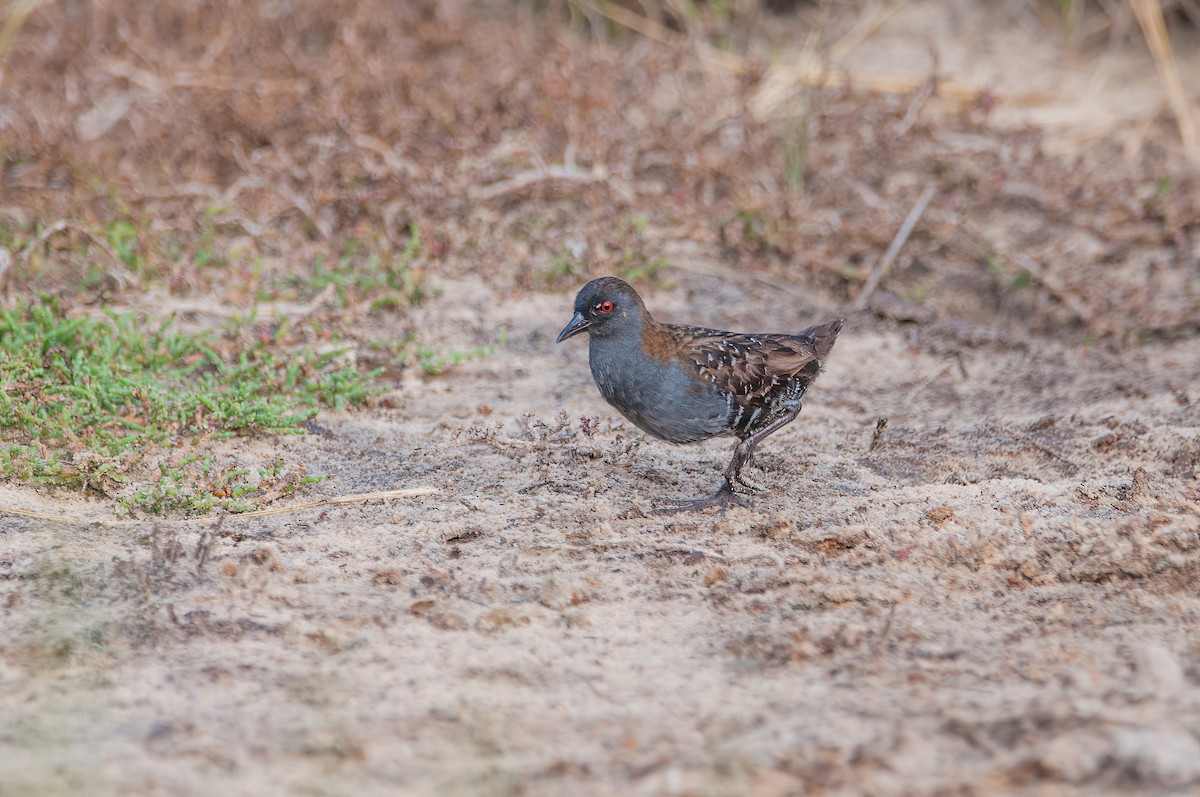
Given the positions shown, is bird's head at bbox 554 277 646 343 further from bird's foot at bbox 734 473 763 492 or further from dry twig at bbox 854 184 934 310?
dry twig at bbox 854 184 934 310

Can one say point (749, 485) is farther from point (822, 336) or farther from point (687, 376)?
point (822, 336)

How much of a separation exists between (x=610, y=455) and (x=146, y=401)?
1.87 metres

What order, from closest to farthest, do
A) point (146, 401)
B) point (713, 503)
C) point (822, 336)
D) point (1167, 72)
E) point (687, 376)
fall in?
1. point (713, 503)
2. point (687, 376)
3. point (146, 401)
4. point (822, 336)
5. point (1167, 72)

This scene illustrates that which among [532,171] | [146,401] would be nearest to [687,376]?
[146,401]

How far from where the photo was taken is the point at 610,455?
479 centimetres

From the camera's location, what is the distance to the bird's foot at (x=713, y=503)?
4.27 meters

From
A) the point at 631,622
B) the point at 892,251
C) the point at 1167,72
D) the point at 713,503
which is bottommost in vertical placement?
the point at 631,622

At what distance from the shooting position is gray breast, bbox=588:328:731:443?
4.36 m

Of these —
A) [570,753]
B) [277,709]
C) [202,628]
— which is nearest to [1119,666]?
[570,753]

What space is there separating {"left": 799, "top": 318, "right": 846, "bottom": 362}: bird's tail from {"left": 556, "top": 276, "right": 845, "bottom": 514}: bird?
0.31 meters

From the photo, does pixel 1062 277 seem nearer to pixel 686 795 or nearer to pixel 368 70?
pixel 368 70

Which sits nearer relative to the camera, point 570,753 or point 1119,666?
point 570,753

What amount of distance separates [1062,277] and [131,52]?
5.86 m

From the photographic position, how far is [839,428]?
5242 mm
